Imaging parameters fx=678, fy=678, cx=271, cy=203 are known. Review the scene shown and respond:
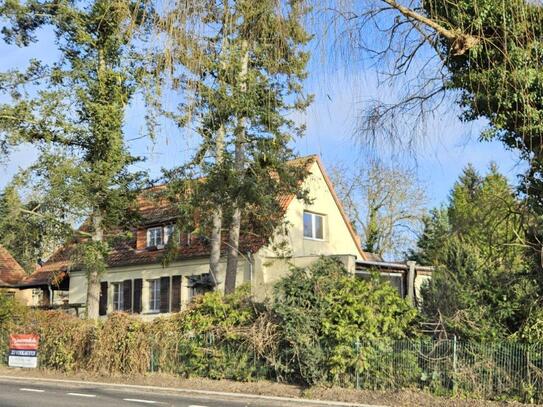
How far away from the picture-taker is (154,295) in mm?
36438

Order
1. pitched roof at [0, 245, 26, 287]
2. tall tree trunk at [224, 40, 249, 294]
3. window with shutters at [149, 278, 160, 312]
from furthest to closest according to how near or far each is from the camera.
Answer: pitched roof at [0, 245, 26, 287], window with shutters at [149, 278, 160, 312], tall tree trunk at [224, 40, 249, 294]

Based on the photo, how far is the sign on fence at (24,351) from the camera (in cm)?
2306

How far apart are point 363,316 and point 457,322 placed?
2.24 meters

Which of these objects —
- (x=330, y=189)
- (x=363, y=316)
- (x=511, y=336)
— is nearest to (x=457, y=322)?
(x=511, y=336)

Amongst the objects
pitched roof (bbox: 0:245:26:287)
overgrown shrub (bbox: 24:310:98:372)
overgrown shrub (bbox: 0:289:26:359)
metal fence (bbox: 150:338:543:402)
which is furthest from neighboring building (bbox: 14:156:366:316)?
metal fence (bbox: 150:338:543:402)

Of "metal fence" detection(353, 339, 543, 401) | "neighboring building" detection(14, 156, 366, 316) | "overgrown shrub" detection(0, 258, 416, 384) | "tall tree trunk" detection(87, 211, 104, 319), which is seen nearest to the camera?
"metal fence" detection(353, 339, 543, 401)

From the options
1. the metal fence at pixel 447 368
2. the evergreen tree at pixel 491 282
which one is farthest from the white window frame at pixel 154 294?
the evergreen tree at pixel 491 282

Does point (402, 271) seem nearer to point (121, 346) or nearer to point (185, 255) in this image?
point (185, 255)

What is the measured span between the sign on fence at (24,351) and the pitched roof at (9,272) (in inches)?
838

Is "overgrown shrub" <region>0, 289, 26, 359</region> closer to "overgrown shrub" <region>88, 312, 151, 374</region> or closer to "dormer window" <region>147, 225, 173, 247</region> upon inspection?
"overgrown shrub" <region>88, 312, 151, 374</region>

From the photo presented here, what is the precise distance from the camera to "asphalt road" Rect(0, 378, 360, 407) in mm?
14531

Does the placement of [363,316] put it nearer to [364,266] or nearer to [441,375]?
[441,375]

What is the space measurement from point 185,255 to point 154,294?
125 inches

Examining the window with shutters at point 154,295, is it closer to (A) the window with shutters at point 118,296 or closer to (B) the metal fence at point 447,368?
(A) the window with shutters at point 118,296
